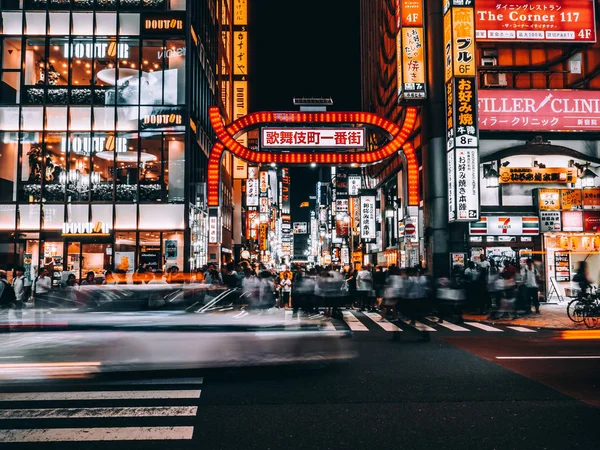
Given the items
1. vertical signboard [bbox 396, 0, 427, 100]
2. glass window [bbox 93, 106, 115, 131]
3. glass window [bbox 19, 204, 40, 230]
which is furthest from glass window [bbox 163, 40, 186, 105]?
vertical signboard [bbox 396, 0, 427, 100]

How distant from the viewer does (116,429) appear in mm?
6094

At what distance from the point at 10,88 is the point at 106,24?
6187mm

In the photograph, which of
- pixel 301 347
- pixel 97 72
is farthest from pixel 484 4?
pixel 301 347

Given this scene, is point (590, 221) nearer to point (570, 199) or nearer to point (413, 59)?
point (570, 199)

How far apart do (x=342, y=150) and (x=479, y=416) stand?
1868 cm

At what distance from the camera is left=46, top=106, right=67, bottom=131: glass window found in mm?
28297

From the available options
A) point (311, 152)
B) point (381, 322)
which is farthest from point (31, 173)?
point (381, 322)

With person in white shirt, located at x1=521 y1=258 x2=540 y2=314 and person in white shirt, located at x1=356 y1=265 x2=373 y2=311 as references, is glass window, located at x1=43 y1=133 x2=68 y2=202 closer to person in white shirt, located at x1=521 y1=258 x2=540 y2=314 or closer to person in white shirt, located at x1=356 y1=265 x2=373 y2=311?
person in white shirt, located at x1=356 y1=265 x2=373 y2=311

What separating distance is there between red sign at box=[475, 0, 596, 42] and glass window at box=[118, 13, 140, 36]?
58.6 feet

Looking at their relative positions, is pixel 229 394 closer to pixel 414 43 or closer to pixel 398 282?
pixel 398 282

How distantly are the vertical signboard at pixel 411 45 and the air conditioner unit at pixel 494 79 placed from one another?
161 inches

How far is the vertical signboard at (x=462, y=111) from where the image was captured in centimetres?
2262

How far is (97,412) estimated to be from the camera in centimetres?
681

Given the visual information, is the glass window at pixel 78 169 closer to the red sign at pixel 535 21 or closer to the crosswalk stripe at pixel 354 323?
the crosswalk stripe at pixel 354 323
